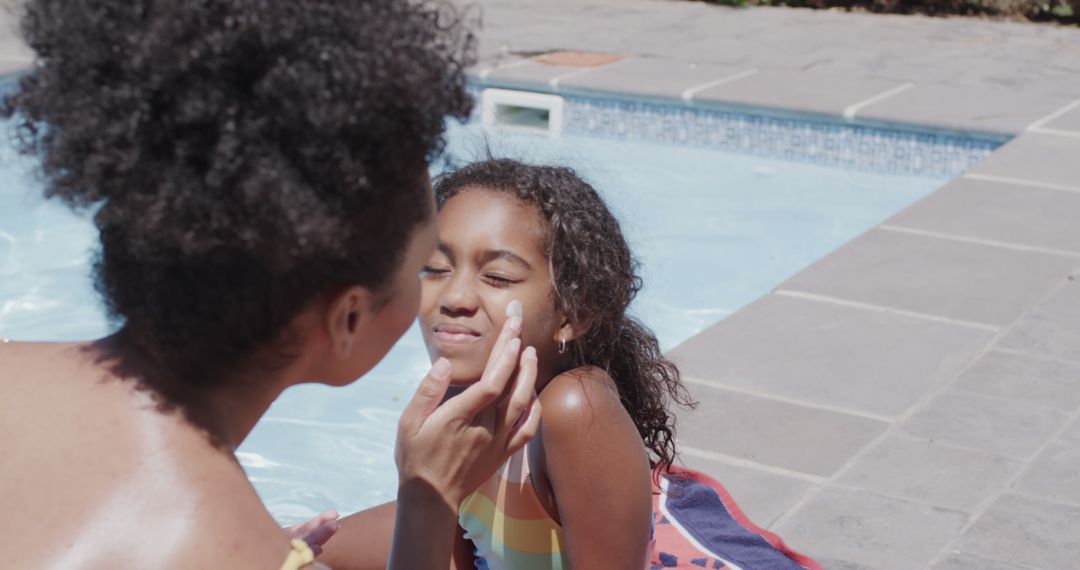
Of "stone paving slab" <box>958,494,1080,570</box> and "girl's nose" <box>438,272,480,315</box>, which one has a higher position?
"girl's nose" <box>438,272,480,315</box>

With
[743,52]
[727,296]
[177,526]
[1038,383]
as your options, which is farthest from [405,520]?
[743,52]

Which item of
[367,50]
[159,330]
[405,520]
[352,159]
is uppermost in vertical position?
[367,50]

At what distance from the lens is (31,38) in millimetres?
1511

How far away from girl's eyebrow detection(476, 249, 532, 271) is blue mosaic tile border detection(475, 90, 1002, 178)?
5.66m

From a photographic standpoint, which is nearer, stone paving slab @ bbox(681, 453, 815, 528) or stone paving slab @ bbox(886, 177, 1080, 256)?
stone paving slab @ bbox(681, 453, 815, 528)

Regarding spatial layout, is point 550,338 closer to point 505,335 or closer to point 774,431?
point 505,335

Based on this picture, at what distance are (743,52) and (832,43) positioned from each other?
76 centimetres

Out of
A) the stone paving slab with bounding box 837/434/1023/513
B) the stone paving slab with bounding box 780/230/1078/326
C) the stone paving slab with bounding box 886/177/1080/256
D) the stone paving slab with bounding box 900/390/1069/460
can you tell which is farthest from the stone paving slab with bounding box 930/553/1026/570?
the stone paving slab with bounding box 886/177/1080/256

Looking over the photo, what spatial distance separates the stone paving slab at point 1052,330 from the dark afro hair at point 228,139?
374 cm

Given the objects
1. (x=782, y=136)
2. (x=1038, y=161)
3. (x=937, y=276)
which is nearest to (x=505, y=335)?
(x=937, y=276)

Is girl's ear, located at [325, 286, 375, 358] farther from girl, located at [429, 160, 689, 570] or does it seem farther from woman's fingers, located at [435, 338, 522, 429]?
girl, located at [429, 160, 689, 570]

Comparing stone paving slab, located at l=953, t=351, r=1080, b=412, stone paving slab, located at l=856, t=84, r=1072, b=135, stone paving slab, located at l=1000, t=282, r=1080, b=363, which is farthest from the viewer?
stone paving slab, located at l=856, t=84, r=1072, b=135

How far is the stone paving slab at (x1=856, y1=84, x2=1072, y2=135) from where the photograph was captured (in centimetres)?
780

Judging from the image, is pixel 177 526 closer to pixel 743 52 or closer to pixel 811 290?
pixel 811 290
